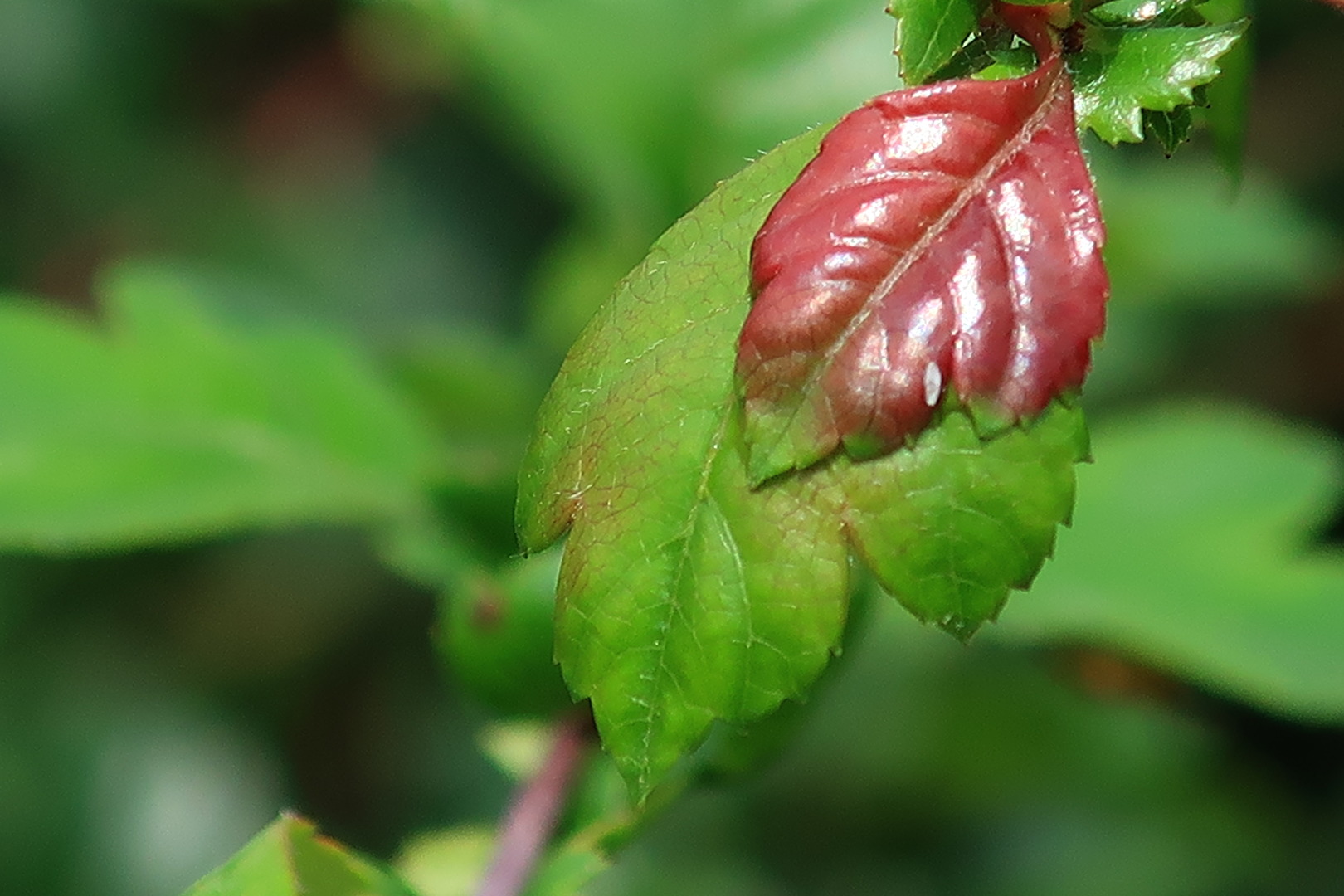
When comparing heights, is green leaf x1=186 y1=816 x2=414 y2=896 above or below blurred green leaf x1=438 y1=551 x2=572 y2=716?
above

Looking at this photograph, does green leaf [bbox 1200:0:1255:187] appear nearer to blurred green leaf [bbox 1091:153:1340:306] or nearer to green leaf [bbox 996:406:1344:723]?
green leaf [bbox 996:406:1344:723]

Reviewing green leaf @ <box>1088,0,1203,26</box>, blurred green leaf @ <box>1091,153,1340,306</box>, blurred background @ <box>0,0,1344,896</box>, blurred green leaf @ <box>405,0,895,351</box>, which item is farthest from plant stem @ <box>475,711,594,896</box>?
blurred green leaf @ <box>1091,153,1340,306</box>

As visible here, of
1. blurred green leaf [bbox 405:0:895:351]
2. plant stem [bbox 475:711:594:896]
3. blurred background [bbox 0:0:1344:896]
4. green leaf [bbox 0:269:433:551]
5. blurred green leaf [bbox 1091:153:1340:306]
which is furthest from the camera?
blurred green leaf [bbox 1091:153:1340:306]

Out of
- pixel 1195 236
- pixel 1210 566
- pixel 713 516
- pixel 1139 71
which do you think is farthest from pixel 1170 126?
pixel 1195 236

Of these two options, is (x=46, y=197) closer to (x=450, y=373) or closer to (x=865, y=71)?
(x=450, y=373)

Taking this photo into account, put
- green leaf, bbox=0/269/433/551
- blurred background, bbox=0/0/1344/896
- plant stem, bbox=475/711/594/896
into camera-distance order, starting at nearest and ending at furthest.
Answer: plant stem, bbox=475/711/594/896, green leaf, bbox=0/269/433/551, blurred background, bbox=0/0/1344/896

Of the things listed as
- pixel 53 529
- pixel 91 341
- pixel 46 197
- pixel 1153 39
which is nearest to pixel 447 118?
pixel 46 197

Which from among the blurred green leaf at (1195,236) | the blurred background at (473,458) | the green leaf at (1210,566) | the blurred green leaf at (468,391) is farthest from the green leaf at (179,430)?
the blurred green leaf at (1195,236)

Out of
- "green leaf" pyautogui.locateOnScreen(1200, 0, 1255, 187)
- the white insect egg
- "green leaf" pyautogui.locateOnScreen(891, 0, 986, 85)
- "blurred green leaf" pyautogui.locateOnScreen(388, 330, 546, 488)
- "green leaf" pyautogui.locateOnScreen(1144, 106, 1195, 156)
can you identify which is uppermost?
"green leaf" pyautogui.locateOnScreen(891, 0, 986, 85)
